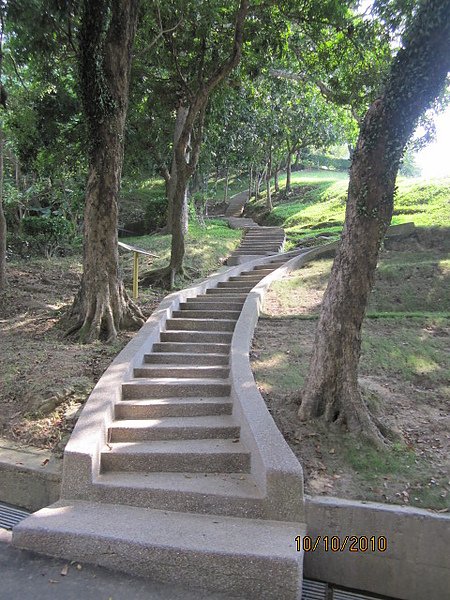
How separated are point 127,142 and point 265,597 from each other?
1264 cm

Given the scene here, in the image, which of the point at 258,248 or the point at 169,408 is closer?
the point at 169,408

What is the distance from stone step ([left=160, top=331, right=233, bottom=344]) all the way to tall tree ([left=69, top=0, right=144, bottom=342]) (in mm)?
885

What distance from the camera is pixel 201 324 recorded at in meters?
8.22

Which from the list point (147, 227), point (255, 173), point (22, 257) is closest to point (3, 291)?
point (22, 257)

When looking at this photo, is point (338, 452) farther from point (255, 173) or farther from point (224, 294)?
point (255, 173)

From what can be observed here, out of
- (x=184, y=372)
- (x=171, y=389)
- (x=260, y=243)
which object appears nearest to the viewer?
(x=171, y=389)

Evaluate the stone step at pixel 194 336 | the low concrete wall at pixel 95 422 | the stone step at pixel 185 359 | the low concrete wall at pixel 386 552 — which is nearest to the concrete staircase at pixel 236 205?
the stone step at pixel 194 336

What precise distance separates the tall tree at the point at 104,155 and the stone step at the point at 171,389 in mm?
A: 1981

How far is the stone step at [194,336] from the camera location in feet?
25.5

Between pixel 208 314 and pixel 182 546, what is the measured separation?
539 centimetres

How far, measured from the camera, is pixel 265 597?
3.46 metres

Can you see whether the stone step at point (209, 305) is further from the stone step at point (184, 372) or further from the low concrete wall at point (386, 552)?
the low concrete wall at point (386, 552)

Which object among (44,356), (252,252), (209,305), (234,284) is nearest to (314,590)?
(44,356)

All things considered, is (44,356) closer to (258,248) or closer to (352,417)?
(352,417)
